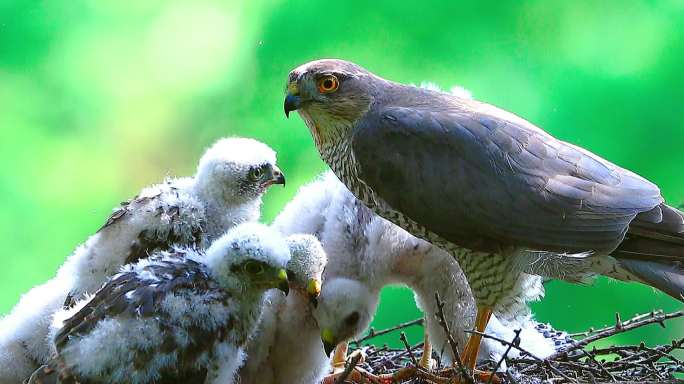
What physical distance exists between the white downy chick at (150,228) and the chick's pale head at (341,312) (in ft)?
1.27

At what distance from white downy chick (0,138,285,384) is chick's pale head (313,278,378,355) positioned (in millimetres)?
387

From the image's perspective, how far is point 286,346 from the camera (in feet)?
9.15

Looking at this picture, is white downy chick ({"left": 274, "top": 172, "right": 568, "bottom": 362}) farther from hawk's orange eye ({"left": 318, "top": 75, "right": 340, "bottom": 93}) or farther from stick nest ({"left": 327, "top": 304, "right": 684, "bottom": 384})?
hawk's orange eye ({"left": 318, "top": 75, "right": 340, "bottom": 93})

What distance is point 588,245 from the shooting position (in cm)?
271

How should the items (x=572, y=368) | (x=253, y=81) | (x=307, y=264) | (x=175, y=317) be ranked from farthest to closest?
(x=253, y=81) → (x=572, y=368) → (x=307, y=264) → (x=175, y=317)

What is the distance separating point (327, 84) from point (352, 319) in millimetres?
686

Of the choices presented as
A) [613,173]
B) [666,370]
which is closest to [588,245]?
[613,173]

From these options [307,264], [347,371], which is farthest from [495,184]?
[347,371]

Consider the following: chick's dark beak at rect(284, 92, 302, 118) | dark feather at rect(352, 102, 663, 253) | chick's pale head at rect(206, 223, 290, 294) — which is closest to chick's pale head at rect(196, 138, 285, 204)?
chick's dark beak at rect(284, 92, 302, 118)

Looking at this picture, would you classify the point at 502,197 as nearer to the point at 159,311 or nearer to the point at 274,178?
the point at 274,178

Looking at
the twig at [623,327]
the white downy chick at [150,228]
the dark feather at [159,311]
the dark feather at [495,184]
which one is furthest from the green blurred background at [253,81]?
the dark feather at [159,311]

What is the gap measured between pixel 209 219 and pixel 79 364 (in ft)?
2.38

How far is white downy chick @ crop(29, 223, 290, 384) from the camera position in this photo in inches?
92.6

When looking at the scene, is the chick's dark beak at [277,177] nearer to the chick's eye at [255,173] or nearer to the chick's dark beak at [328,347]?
the chick's eye at [255,173]
